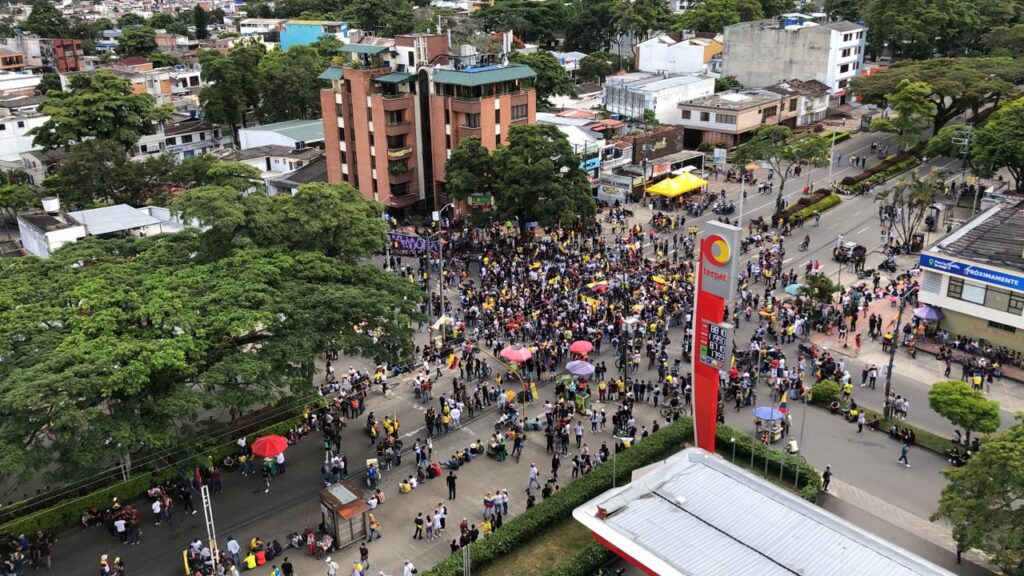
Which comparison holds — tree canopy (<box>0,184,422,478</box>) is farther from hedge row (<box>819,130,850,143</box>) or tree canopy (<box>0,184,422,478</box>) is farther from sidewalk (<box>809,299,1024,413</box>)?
→ hedge row (<box>819,130,850,143</box>)

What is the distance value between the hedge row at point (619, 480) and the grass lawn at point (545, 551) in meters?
0.20

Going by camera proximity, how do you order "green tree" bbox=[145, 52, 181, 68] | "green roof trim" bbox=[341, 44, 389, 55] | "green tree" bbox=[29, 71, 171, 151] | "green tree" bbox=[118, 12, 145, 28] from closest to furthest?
"green roof trim" bbox=[341, 44, 389, 55], "green tree" bbox=[29, 71, 171, 151], "green tree" bbox=[145, 52, 181, 68], "green tree" bbox=[118, 12, 145, 28]

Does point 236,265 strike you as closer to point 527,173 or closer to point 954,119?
point 527,173

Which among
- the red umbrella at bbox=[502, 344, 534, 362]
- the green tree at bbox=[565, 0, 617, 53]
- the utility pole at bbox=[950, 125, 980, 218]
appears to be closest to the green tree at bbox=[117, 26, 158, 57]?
the green tree at bbox=[565, 0, 617, 53]

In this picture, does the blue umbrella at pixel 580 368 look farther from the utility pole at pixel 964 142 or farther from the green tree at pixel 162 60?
the green tree at pixel 162 60

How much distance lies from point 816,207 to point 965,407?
3238 centimetres

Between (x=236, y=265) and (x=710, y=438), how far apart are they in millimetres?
18879

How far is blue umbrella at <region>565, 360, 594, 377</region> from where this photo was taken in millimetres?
34688

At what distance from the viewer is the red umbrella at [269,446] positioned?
28.4 m

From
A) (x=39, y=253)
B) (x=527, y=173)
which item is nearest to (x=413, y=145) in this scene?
(x=527, y=173)

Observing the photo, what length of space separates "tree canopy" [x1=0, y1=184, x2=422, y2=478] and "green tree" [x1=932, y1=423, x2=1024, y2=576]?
19.5 metres

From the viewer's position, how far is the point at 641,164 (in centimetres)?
6612

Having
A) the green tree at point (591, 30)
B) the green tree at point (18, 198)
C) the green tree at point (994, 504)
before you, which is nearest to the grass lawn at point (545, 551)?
the green tree at point (994, 504)

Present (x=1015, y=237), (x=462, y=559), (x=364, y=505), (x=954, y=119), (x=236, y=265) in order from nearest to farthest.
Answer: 1. (x=462, y=559)
2. (x=364, y=505)
3. (x=236, y=265)
4. (x=1015, y=237)
5. (x=954, y=119)
